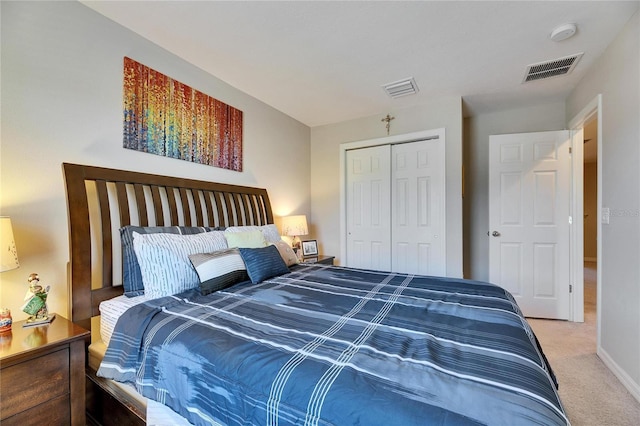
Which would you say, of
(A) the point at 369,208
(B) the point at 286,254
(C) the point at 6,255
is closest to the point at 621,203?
(A) the point at 369,208

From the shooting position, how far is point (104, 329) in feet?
4.92

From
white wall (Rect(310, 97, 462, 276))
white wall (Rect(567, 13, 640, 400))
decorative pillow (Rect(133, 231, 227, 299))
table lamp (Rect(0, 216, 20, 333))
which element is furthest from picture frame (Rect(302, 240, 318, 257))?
white wall (Rect(567, 13, 640, 400))

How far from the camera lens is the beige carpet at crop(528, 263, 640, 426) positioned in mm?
1572

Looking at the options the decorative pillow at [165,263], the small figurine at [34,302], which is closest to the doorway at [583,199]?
the decorative pillow at [165,263]

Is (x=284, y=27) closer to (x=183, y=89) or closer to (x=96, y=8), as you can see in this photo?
(x=183, y=89)

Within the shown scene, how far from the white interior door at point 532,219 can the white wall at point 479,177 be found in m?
0.30

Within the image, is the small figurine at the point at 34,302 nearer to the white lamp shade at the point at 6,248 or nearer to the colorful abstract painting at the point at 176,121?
the white lamp shade at the point at 6,248

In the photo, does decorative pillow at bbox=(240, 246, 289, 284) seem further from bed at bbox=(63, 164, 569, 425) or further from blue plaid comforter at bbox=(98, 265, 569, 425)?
blue plaid comforter at bbox=(98, 265, 569, 425)

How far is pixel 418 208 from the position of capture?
3.39 m

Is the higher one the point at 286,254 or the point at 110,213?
the point at 110,213

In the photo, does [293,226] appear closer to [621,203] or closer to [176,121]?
[176,121]

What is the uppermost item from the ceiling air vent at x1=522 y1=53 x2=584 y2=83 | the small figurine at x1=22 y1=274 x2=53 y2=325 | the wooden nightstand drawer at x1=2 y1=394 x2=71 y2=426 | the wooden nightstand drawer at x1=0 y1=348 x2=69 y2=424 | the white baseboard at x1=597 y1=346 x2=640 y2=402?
the ceiling air vent at x1=522 y1=53 x2=584 y2=83

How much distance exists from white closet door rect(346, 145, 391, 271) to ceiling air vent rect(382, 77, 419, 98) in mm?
748

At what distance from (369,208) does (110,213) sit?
2842mm
